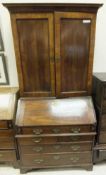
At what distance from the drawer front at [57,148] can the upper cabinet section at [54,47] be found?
20.6 inches

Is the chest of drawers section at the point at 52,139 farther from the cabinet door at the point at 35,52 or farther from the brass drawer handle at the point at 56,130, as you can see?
the cabinet door at the point at 35,52

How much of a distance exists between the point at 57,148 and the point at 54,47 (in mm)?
1036

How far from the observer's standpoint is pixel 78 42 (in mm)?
1671

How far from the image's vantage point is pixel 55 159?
1926 mm

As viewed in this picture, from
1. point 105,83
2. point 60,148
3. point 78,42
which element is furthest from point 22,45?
point 60,148

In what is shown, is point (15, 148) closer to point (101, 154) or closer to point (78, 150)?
point (78, 150)

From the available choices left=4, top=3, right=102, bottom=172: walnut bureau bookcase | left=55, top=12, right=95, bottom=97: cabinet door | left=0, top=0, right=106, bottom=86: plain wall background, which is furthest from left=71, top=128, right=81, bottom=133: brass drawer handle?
left=0, top=0, right=106, bottom=86: plain wall background

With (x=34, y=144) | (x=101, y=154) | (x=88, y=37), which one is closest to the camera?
(x=88, y=37)

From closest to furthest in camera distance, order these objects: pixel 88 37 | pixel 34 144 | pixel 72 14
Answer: pixel 72 14 → pixel 88 37 → pixel 34 144

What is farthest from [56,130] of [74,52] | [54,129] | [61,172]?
[74,52]

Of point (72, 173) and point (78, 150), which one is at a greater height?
point (78, 150)

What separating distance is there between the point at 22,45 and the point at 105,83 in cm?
86

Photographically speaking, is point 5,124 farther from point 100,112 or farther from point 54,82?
point 100,112

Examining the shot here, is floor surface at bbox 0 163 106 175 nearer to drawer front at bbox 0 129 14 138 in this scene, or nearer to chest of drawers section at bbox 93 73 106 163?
chest of drawers section at bbox 93 73 106 163
